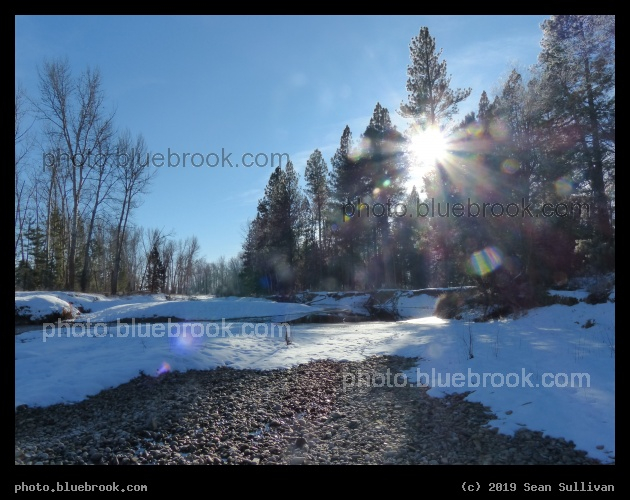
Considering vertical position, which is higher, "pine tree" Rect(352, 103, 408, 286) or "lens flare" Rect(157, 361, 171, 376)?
"pine tree" Rect(352, 103, 408, 286)

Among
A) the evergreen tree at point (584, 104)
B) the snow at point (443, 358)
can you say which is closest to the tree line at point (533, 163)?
the evergreen tree at point (584, 104)

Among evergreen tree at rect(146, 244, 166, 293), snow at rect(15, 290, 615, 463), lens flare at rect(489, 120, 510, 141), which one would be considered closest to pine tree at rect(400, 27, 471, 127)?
lens flare at rect(489, 120, 510, 141)

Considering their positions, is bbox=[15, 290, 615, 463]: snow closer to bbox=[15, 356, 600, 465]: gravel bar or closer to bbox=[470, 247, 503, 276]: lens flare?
bbox=[15, 356, 600, 465]: gravel bar

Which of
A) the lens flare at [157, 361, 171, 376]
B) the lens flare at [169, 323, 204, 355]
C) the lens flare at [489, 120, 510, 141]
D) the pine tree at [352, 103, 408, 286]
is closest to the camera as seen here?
the lens flare at [157, 361, 171, 376]

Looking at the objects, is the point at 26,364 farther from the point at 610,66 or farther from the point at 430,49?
the point at 430,49

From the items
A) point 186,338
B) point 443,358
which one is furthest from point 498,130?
point 186,338

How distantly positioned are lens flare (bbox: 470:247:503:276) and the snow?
3107mm

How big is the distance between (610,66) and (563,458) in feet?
59.0

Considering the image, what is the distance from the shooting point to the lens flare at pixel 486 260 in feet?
51.0

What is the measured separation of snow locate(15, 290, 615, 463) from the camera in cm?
429

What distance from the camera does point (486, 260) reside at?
15883 mm

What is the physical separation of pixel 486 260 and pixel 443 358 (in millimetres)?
9790

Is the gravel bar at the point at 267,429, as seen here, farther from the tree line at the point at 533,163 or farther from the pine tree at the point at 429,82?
the pine tree at the point at 429,82
